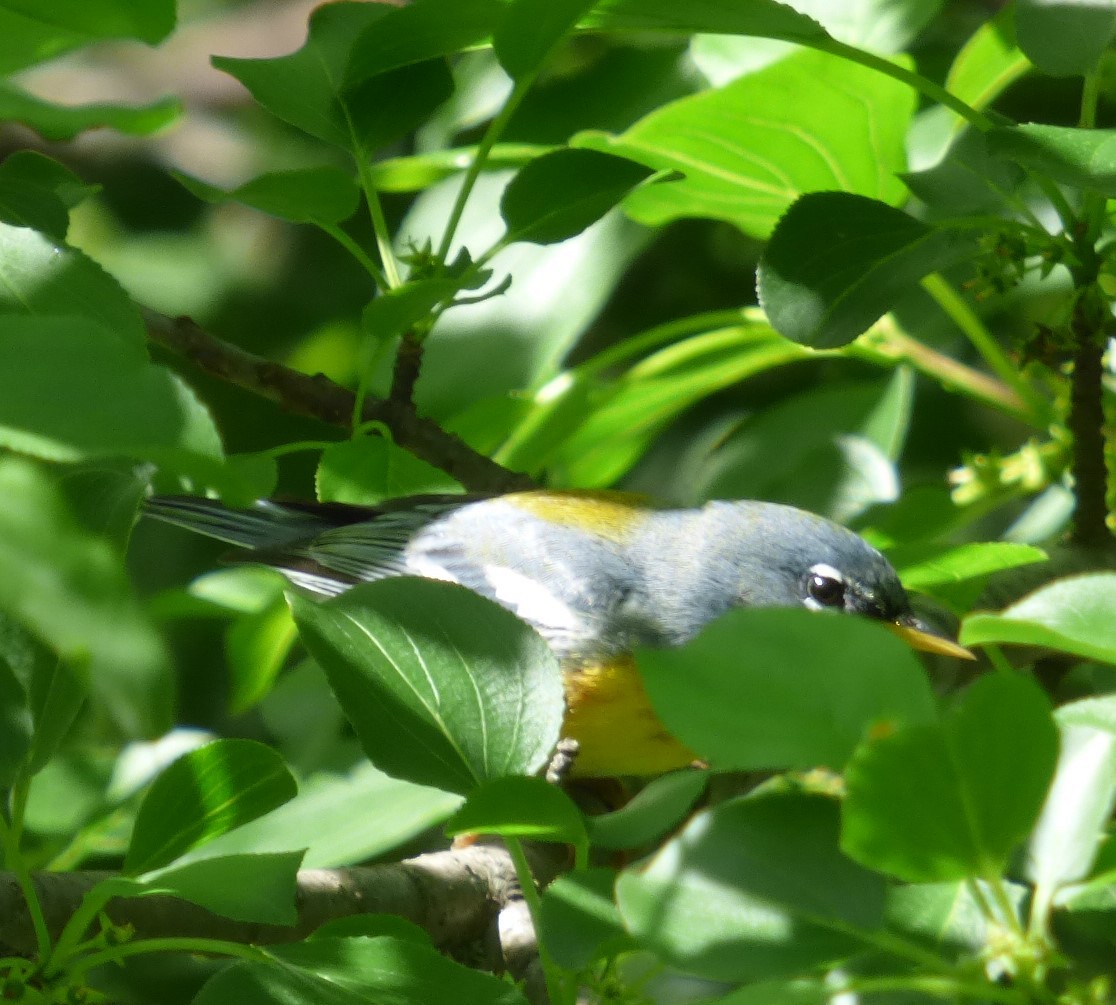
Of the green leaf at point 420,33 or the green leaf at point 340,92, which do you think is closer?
the green leaf at point 420,33

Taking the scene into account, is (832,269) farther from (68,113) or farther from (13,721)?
(13,721)

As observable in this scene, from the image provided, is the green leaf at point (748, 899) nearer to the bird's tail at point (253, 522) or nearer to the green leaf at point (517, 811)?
the green leaf at point (517, 811)

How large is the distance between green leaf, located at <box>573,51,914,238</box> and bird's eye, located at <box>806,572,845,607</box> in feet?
2.36

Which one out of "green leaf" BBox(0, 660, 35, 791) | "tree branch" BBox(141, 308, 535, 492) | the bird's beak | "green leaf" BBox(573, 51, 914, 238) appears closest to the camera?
"green leaf" BBox(0, 660, 35, 791)

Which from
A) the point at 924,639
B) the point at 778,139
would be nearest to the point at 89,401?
the point at 778,139

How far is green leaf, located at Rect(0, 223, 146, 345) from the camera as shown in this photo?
1237 millimetres

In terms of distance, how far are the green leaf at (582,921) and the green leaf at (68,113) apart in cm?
72

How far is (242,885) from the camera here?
1.08 meters

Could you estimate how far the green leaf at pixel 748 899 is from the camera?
34.8 inches

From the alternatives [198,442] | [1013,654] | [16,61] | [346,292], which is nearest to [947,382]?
[1013,654]

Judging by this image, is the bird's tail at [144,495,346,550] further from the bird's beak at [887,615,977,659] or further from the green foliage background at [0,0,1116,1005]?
the bird's beak at [887,615,977,659]

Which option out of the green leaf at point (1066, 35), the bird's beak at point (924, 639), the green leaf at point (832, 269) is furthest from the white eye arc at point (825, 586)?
the green leaf at point (1066, 35)

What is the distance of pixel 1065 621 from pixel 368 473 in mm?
926

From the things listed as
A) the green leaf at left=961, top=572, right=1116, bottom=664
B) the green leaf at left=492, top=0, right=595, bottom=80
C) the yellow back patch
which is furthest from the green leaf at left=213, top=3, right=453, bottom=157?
the green leaf at left=961, top=572, right=1116, bottom=664
